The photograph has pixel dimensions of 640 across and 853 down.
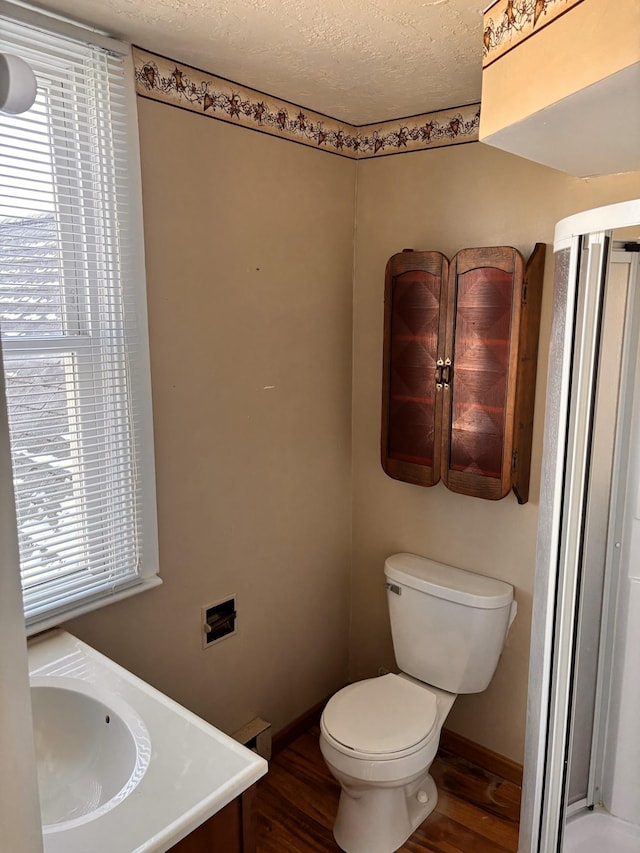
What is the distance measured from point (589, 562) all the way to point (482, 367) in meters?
0.85

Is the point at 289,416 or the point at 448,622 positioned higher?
the point at 289,416

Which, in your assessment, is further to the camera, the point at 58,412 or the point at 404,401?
the point at 404,401

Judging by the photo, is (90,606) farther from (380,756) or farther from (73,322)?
(380,756)

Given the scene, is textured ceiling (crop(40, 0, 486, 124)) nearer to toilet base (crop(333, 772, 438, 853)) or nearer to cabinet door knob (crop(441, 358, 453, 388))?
cabinet door knob (crop(441, 358, 453, 388))

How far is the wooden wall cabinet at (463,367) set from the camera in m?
2.03

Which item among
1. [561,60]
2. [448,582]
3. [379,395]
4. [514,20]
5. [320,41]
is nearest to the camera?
[561,60]

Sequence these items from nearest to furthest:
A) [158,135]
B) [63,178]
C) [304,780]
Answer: [63,178]
[158,135]
[304,780]

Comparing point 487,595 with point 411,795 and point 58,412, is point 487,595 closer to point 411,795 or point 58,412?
point 411,795

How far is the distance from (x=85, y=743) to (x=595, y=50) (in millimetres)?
1684

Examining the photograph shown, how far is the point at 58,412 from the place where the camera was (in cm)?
163

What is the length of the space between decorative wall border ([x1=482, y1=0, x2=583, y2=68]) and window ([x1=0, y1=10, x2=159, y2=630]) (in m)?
0.90

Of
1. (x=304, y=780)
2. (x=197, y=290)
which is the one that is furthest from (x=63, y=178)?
(x=304, y=780)

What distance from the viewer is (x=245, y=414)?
215 centimetres

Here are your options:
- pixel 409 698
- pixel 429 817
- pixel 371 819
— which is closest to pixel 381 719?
pixel 409 698
